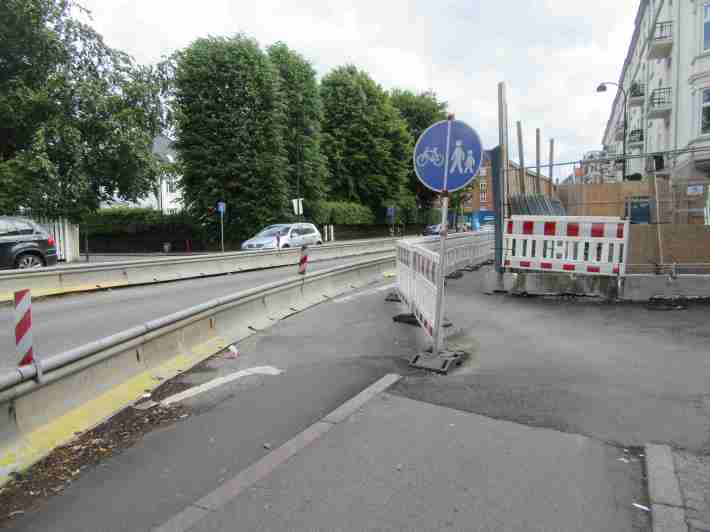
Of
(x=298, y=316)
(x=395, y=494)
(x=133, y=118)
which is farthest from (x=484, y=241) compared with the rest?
(x=395, y=494)

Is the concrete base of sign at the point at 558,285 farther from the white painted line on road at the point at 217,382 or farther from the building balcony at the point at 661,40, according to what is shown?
the building balcony at the point at 661,40

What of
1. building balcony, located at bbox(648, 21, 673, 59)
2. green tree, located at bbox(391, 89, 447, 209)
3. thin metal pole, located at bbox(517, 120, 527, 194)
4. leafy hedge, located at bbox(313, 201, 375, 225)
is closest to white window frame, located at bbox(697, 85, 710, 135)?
building balcony, located at bbox(648, 21, 673, 59)

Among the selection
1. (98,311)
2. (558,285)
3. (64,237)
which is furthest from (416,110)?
(98,311)

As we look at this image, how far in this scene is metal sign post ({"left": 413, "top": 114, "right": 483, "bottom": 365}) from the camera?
19.6ft

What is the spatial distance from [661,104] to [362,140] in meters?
23.0

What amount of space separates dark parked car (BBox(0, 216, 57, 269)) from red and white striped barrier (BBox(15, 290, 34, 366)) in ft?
36.5

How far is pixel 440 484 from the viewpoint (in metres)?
3.35

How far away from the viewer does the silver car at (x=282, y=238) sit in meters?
25.2

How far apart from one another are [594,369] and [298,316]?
5192 mm

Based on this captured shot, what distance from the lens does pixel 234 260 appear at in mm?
18000

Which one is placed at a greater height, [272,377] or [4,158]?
[4,158]

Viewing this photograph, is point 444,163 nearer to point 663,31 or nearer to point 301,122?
point 663,31

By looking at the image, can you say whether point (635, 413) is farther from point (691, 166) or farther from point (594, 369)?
point (691, 166)

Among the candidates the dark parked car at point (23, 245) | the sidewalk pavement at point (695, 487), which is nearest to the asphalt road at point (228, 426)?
the sidewalk pavement at point (695, 487)
